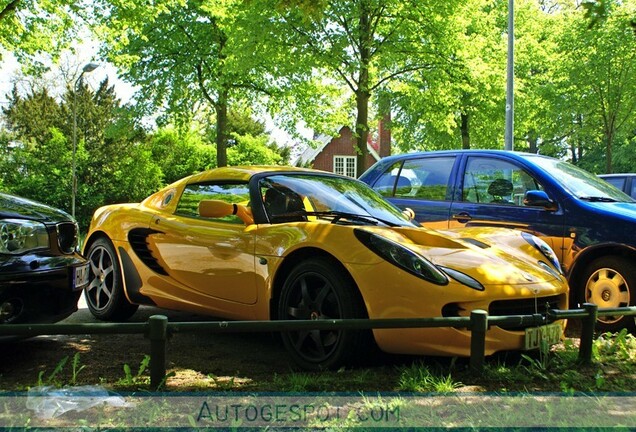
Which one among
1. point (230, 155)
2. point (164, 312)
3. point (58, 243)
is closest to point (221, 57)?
point (230, 155)

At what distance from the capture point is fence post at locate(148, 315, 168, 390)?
3.24 meters

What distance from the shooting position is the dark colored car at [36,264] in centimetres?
359

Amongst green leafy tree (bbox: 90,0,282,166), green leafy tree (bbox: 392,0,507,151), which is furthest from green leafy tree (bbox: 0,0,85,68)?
green leafy tree (bbox: 392,0,507,151)

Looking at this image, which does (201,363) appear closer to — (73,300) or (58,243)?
(73,300)

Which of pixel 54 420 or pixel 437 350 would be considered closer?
pixel 54 420

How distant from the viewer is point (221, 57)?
2202 centimetres

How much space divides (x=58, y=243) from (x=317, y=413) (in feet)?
7.67

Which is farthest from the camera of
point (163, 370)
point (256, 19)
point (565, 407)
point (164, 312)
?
point (256, 19)

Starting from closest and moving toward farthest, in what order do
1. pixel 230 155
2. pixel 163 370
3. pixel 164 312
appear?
pixel 163 370
pixel 164 312
pixel 230 155

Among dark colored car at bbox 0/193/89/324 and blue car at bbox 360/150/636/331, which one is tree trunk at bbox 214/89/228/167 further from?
dark colored car at bbox 0/193/89/324

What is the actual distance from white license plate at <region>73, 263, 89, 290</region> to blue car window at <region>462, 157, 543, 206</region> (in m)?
4.02

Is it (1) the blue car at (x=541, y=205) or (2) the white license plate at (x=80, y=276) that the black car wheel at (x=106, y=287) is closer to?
(2) the white license plate at (x=80, y=276)

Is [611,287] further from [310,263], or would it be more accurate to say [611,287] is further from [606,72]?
[606,72]

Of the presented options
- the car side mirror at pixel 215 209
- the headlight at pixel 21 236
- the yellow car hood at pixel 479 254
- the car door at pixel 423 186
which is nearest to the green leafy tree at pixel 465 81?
the car door at pixel 423 186
